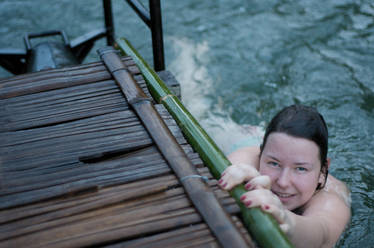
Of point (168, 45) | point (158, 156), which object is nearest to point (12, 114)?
point (158, 156)

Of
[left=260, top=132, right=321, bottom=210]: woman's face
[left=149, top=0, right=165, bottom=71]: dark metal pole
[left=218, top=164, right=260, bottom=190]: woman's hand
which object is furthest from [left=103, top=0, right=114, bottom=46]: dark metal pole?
[left=218, top=164, right=260, bottom=190]: woman's hand

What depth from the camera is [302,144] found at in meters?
2.36

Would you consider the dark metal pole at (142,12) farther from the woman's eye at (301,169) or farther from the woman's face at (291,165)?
the woman's eye at (301,169)

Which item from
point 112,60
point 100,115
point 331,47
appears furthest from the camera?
point 331,47

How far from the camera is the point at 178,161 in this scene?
1.94m

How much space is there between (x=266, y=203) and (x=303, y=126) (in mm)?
812

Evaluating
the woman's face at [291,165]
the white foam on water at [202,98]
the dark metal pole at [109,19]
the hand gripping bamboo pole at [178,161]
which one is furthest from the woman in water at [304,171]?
the dark metal pole at [109,19]

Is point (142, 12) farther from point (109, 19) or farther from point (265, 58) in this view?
point (265, 58)

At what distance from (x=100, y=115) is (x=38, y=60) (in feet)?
6.54

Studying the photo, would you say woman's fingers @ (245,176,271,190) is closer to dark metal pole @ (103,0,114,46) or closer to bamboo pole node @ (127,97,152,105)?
bamboo pole node @ (127,97,152,105)

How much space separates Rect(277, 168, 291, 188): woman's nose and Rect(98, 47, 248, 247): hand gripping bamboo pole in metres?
0.65

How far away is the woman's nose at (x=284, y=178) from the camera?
2.32 metres

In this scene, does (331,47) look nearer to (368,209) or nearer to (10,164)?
(368,209)

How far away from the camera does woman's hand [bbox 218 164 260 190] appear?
1.81m
